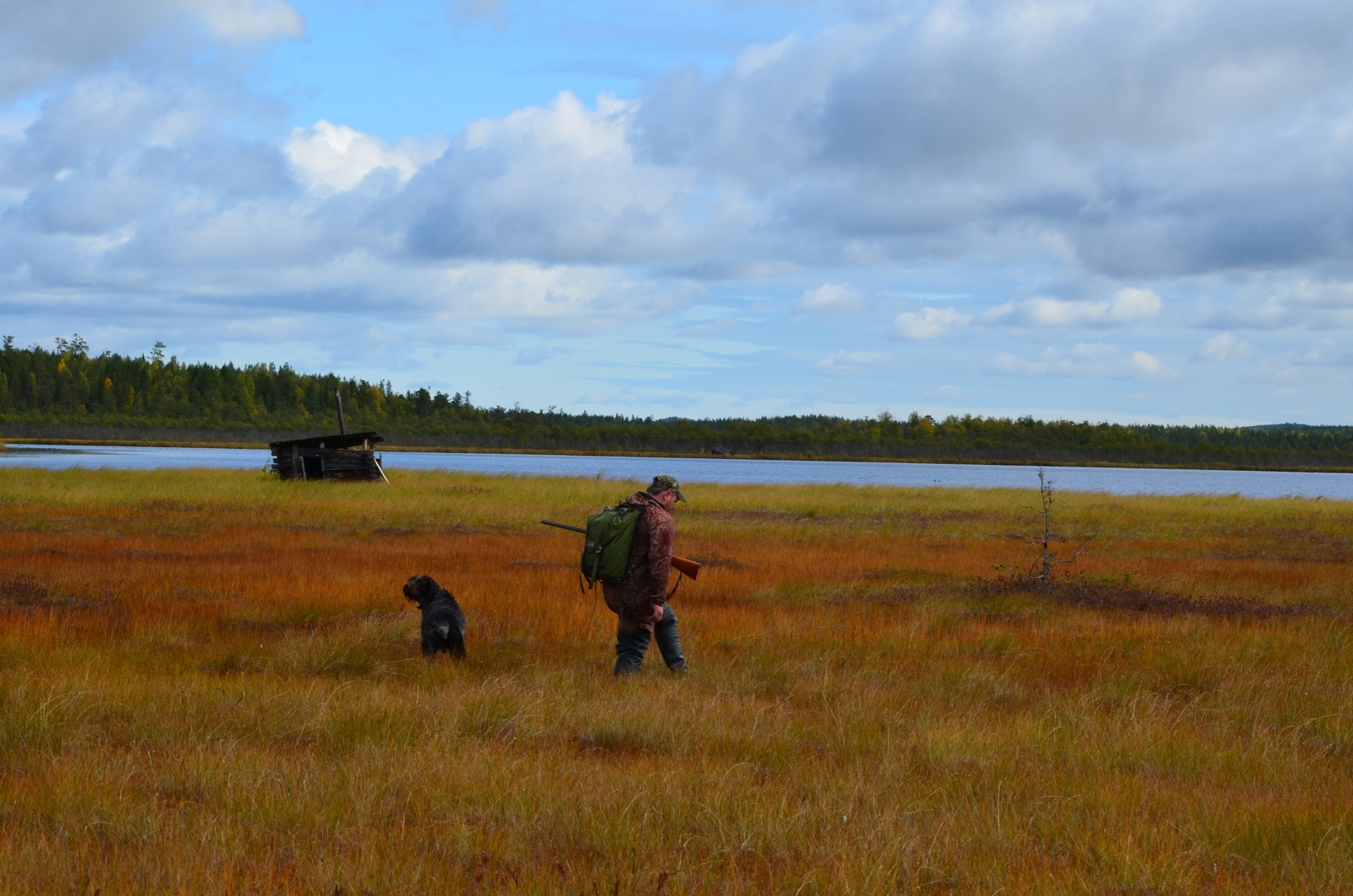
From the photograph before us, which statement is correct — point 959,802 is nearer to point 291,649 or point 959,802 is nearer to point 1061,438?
point 291,649

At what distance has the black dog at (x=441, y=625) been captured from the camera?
9.16m

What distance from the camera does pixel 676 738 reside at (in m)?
6.54

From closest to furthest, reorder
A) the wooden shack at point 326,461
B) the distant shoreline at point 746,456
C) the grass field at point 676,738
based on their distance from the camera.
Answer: the grass field at point 676,738 < the wooden shack at point 326,461 < the distant shoreline at point 746,456

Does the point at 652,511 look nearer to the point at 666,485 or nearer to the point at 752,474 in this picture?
the point at 666,485

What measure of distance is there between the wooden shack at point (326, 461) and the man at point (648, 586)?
34.7m

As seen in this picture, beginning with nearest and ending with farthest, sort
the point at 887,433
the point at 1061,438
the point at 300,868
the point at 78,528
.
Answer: the point at 300,868
the point at 78,528
the point at 1061,438
the point at 887,433

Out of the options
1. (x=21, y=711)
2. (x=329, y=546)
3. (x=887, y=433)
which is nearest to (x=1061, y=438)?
(x=887, y=433)

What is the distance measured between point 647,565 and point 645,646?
753 millimetres

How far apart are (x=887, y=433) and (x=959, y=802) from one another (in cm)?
18815

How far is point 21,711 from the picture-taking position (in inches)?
254

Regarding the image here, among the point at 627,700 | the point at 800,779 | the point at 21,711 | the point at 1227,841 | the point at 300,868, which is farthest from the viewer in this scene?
the point at 627,700

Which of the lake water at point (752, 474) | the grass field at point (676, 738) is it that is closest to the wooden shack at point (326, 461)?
the lake water at point (752, 474)

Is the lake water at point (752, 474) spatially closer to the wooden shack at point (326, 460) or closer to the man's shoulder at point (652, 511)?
the wooden shack at point (326, 460)

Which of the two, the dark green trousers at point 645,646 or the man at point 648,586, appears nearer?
the man at point 648,586
